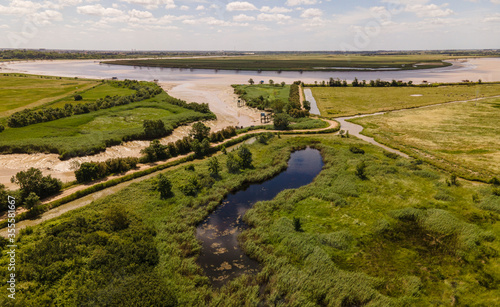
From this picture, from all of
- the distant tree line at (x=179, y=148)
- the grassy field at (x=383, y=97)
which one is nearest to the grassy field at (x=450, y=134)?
the grassy field at (x=383, y=97)

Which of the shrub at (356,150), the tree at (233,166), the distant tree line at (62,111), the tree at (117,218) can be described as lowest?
the tree at (117,218)

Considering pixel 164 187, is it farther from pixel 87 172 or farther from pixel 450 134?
pixel 450 134

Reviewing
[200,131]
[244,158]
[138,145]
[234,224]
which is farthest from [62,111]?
[234,224]

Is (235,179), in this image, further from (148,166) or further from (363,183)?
(363,183)

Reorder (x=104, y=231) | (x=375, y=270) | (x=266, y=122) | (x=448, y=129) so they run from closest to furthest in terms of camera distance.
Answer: (x=375, y=270), (x=104, y=231), (x=448, y=129), (x=266, y=122)

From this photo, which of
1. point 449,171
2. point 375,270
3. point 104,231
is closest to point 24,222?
point 104,231

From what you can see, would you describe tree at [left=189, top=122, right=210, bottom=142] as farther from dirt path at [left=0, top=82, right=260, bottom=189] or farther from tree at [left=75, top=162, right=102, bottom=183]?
tree at [left=75, top=162, right=102, bottom=183]

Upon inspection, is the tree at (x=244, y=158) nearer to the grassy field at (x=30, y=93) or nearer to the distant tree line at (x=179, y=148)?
the distant tree line at (x=179, y=148)

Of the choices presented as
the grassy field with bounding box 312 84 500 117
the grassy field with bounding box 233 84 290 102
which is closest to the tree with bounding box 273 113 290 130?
the grassy field with bounding box 312 84 500 117
